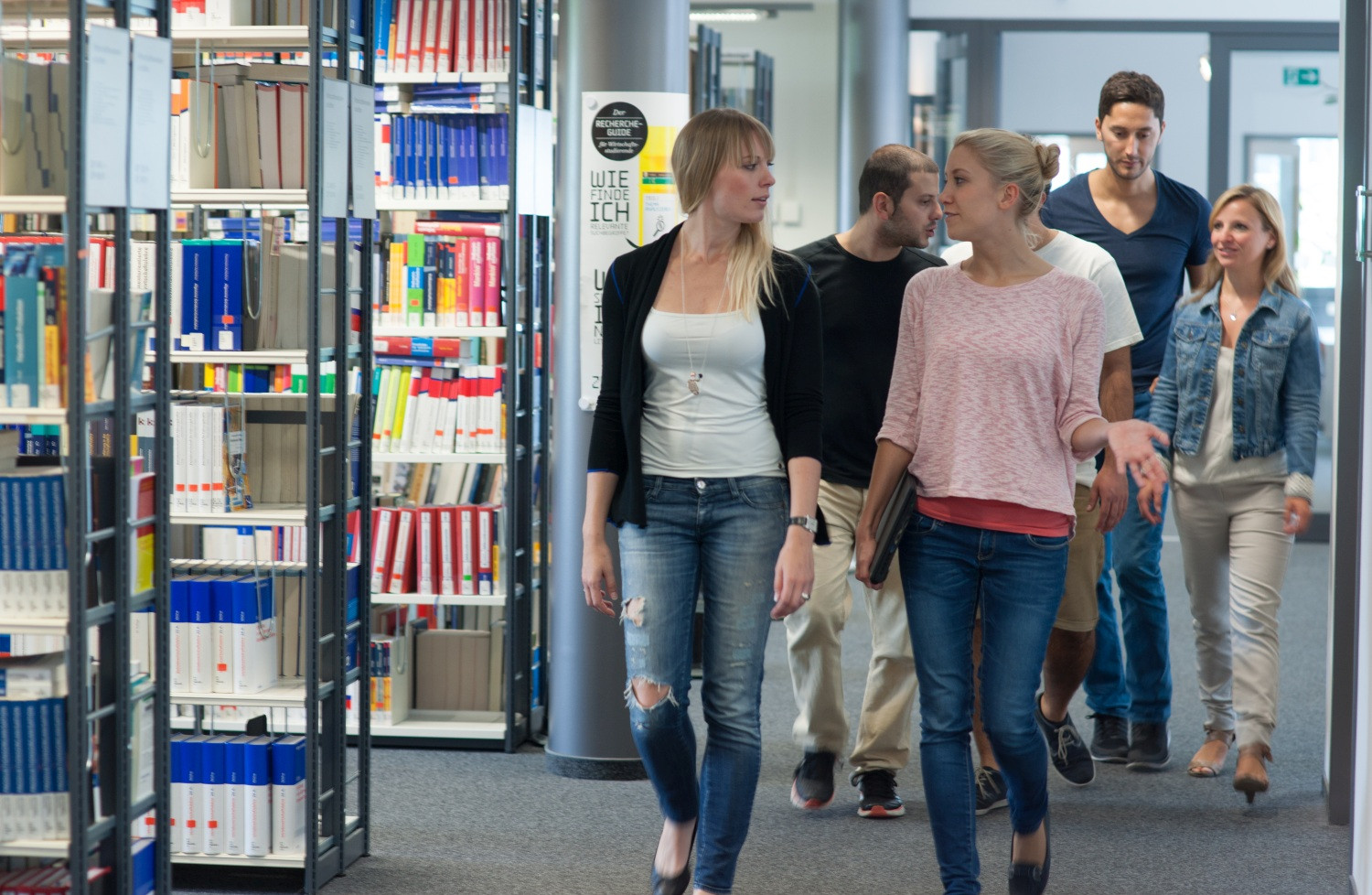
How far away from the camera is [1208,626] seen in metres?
4.50

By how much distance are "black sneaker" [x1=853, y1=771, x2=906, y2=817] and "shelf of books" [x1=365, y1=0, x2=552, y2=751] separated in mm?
1278

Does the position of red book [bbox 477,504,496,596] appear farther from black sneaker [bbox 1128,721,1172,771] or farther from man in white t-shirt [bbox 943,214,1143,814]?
black sneaker [bbox 1128,721,1172,771]

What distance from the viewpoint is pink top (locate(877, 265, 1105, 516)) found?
295 cm

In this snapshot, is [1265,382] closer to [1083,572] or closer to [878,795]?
[1083,572]

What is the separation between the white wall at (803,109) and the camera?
36.2 ft

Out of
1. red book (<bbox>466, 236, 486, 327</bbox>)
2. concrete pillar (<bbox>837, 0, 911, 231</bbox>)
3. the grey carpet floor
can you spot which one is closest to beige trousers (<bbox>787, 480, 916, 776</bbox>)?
the grey carpet floor

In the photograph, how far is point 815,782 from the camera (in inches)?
164

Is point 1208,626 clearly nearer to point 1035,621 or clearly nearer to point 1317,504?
point 1035,621

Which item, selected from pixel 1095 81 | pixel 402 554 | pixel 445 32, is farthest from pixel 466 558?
pixel 1095 81

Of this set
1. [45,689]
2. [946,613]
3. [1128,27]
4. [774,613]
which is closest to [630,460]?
[774,613]

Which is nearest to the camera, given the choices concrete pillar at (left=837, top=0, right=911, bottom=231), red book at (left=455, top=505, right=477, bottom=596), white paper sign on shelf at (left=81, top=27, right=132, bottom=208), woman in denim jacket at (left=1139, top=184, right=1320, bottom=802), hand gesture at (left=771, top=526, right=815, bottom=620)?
white paper sign on shelf at (left=81, top=27, right=132, bottom=208)

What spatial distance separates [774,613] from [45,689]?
1322mm

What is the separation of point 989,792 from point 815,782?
0.48 meters

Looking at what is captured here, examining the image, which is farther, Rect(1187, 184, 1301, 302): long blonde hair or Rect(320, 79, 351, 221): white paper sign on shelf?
Rect(1187, 184, 1301, 302): long blonde hair
